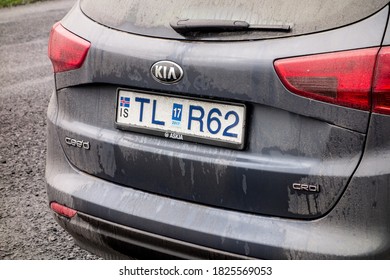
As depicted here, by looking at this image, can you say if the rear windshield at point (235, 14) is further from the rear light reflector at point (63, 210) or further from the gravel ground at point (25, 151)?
the gravel ground at point (25, 151)

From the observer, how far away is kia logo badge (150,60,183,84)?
8.48ft

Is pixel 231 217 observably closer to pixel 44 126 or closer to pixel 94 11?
→ pixel 94 11

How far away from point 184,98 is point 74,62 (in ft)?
1.85

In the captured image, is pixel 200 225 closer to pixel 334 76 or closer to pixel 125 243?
pixel 125 243

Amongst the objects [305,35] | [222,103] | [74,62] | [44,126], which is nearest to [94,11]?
[74,62]

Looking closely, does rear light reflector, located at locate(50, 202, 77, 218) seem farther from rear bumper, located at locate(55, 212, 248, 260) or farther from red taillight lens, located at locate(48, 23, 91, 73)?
red taillight lens, located at locate(48, 23, 91, 73)

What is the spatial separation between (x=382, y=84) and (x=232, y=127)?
21.4 inches

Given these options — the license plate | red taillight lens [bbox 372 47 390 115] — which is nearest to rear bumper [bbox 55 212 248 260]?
the license plate

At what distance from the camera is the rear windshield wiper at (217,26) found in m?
2.46

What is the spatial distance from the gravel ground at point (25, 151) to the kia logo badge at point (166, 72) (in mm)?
1444

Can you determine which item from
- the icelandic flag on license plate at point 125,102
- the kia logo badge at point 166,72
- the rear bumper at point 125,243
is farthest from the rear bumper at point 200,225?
the kia logo badge at point 166,72

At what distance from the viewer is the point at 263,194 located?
252cm

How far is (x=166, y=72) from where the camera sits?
2.61m

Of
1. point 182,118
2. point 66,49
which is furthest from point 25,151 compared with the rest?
point 182,118
